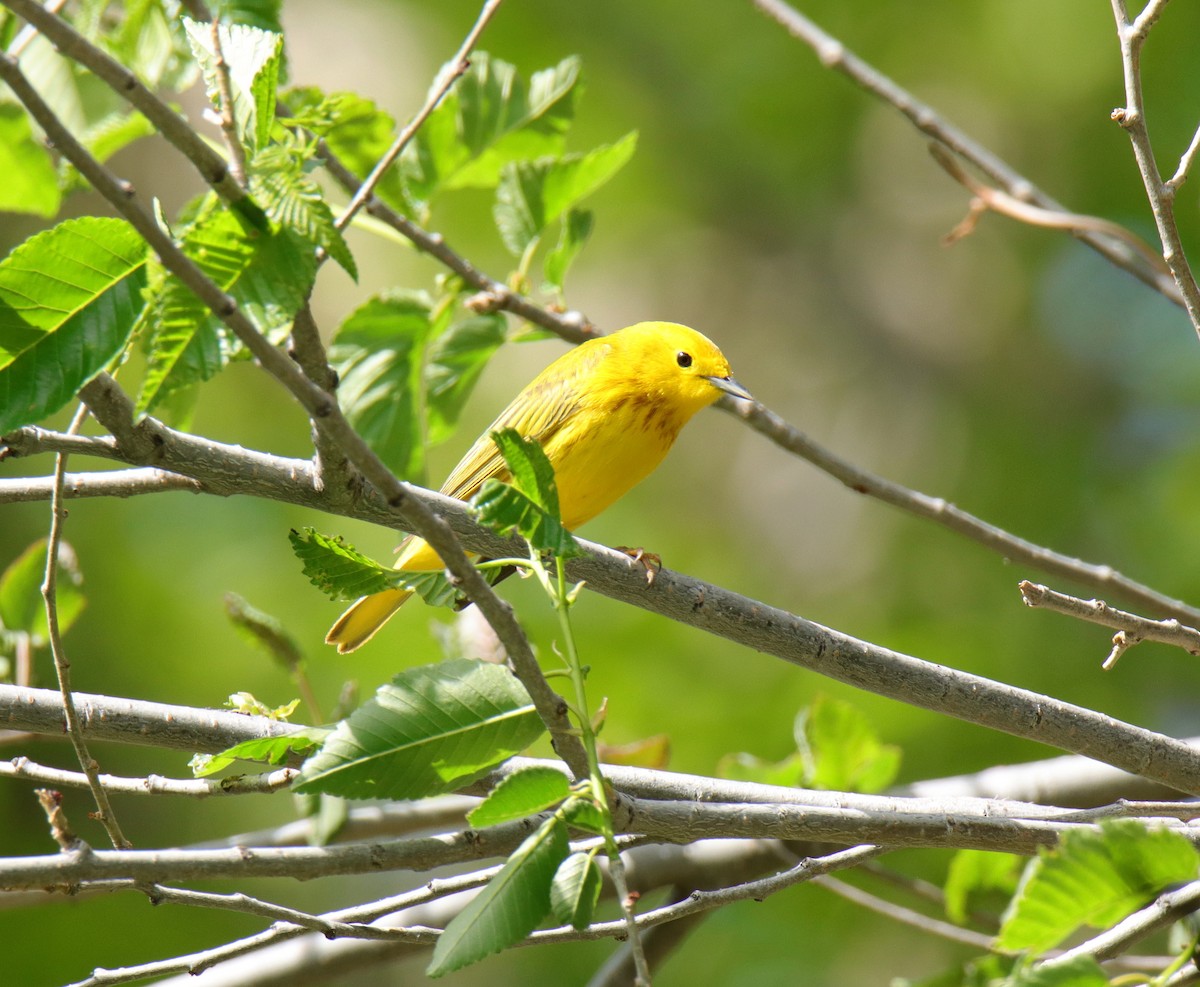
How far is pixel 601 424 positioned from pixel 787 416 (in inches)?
239

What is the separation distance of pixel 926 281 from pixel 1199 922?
848 cm

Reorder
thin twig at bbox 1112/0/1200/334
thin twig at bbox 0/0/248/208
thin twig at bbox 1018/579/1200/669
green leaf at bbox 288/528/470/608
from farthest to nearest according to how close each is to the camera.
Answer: thin twig at bbox 1112/0/1200/334
thin twig at bbox 1018/579/1200/669
green leaf at bbox 288/528/470/608
thin twig at bbox 0/0/248/208

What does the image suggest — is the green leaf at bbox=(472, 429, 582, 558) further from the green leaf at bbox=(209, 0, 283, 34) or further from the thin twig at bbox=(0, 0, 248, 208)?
the green leaf at bbox=(209, 0, 283, 34)

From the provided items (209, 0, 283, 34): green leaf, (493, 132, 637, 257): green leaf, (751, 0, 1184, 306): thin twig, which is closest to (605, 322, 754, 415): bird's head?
(493, 132, 637, 257): green leaf

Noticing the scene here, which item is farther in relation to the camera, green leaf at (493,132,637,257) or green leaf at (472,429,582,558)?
green leaf at (493,132,637,257)

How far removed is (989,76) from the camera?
881 centimetres

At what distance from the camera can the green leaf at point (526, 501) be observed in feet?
5.27

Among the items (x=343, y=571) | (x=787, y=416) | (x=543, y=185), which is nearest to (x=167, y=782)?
(x=343, y=571)

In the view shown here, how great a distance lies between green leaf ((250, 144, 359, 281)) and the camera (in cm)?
154

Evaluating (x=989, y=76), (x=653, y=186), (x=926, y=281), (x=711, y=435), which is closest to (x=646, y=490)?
(x=711, y=435)

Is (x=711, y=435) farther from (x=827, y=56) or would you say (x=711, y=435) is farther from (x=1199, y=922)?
(x=1199, y=922)

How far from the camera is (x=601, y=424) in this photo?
14.4 ft

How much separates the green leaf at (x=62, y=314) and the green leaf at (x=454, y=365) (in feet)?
6.52

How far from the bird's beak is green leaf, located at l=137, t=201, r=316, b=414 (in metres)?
2.56
